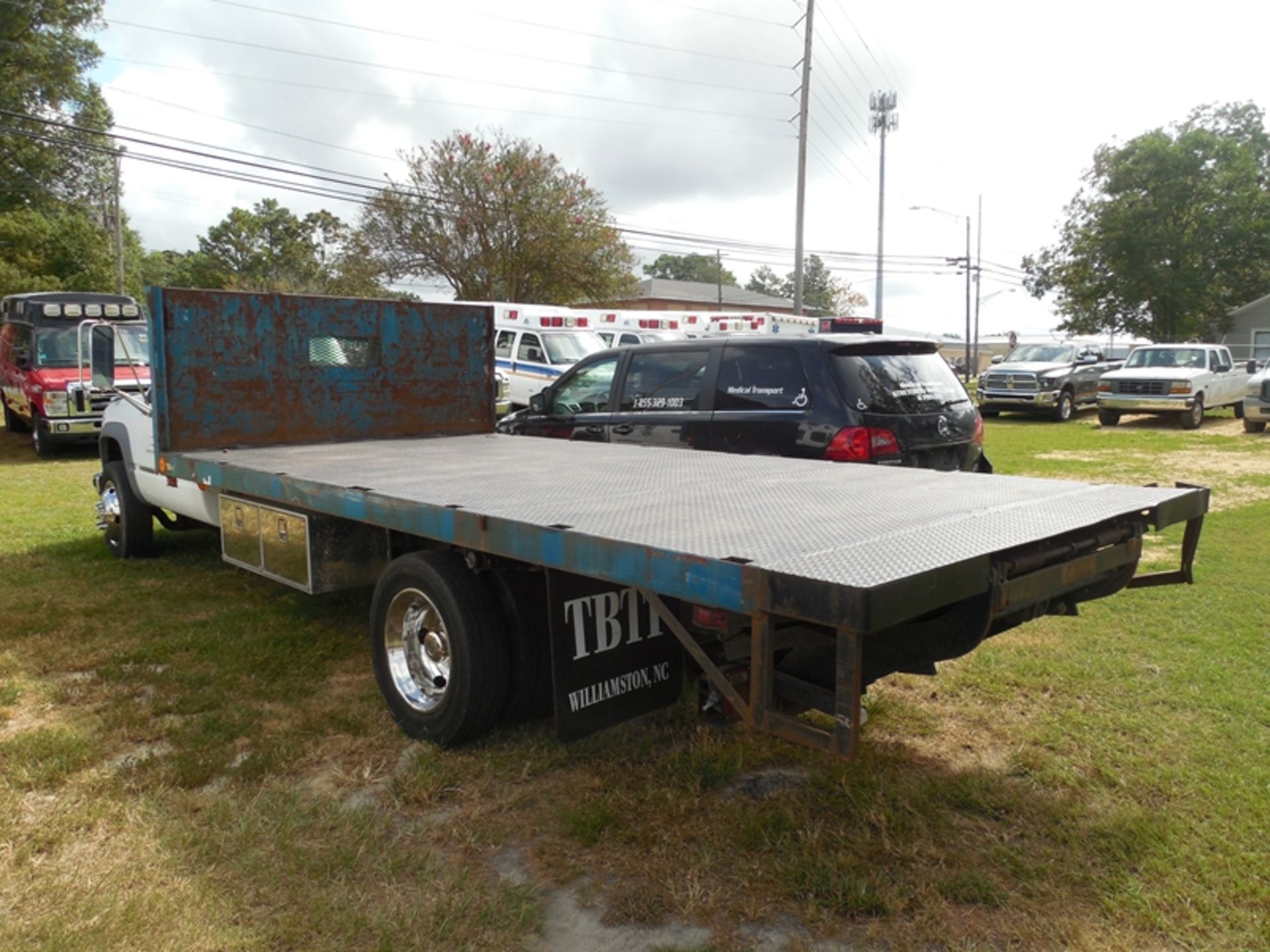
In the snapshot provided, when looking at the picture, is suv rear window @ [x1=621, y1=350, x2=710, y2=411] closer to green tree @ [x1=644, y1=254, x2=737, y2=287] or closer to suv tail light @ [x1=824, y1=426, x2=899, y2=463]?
suv tail light @ [x1=824, y1=426, x2=899, y2=463]

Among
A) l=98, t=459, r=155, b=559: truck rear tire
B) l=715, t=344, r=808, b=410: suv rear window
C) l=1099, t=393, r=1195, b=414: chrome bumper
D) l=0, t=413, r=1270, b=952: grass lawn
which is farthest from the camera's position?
l=1099, t=393, r=1195, b=414: chrome bumper

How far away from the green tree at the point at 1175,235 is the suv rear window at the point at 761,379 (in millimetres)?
38147

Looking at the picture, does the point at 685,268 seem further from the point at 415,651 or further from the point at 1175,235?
the point at 415,651

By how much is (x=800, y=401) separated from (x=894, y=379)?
0.64 meters

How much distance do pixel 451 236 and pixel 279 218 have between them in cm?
5005

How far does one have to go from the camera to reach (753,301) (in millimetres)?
79062

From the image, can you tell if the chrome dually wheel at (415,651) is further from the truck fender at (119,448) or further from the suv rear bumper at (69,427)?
the suv rear bumper at (69,427)

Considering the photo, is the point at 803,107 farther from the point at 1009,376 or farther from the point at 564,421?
the point at 564,421

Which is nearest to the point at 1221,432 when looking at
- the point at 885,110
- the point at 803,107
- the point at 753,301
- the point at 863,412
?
the point at 803,107

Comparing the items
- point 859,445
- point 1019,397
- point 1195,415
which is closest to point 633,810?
point 859,445

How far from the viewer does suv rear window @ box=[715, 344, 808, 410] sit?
5750 millimetres

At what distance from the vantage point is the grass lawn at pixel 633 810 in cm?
267

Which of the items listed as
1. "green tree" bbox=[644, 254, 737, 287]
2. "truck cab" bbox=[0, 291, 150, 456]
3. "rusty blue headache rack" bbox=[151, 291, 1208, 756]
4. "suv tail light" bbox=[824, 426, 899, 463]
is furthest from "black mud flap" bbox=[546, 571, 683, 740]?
"green tree" bbox=[644, 254, 737, 287]

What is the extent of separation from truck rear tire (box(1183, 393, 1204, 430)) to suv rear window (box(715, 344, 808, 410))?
54.4 feet
